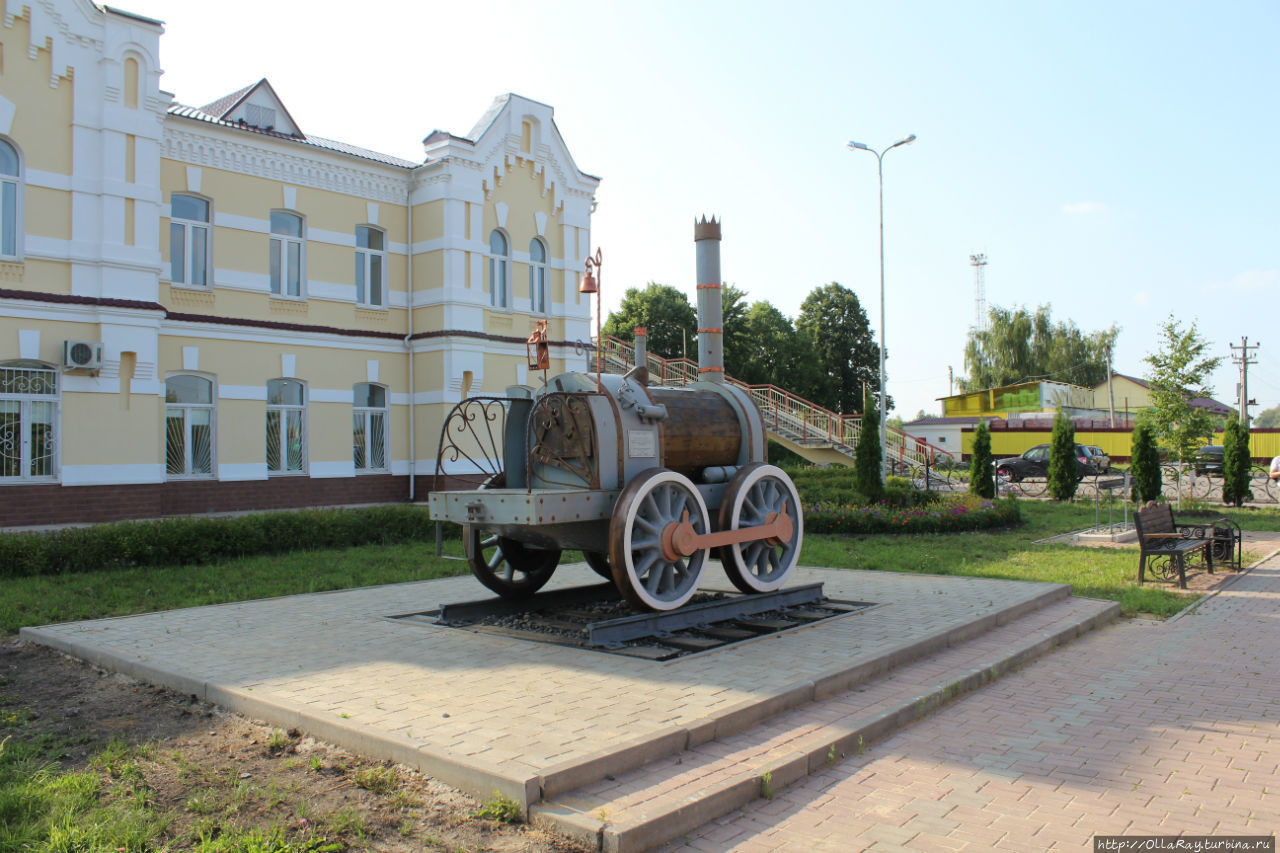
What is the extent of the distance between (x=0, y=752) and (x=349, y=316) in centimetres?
1584

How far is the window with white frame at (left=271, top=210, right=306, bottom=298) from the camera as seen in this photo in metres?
19.0

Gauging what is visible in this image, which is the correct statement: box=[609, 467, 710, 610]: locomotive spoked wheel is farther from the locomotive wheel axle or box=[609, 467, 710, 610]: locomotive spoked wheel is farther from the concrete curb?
the concrete curb

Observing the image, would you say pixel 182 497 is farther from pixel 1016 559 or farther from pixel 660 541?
pixel 1016 559

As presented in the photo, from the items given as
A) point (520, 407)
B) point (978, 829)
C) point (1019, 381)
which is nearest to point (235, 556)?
point (520, 407)

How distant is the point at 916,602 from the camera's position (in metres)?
9.43

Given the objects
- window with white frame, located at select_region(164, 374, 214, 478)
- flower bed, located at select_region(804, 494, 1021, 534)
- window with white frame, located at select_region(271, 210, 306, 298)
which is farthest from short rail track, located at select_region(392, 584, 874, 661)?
window with white frame, located at select_region(271, 210, 306, 298)

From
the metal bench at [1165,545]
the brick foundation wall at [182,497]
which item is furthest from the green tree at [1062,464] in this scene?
the brick foundation wall at [182,497]

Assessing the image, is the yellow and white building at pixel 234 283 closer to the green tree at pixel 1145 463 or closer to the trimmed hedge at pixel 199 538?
the trimmed hedge at pixel 199 538

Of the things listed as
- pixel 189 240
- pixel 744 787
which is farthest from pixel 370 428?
pixel 744 787

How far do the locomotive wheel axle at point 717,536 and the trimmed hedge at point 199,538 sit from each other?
304 inches

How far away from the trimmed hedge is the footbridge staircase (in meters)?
14.1

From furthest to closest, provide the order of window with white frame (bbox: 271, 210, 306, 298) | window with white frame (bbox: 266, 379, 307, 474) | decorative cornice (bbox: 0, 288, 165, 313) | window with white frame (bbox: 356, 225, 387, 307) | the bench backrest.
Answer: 1. window with white frame (bbox: 356, 225, 387, 307)
2. window with white frame (bbox: 271, 210, 306, 298)
3. window with white frame (bbox: 266, 379, 307, 474)
4. decorative cornice (bbox: 0, 288, 165, 313)
5. the bench backrest

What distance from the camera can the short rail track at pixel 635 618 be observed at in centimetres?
727

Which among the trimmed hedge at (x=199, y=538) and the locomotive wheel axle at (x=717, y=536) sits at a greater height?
the locomotive wheel axle at (x=717, y=536)
